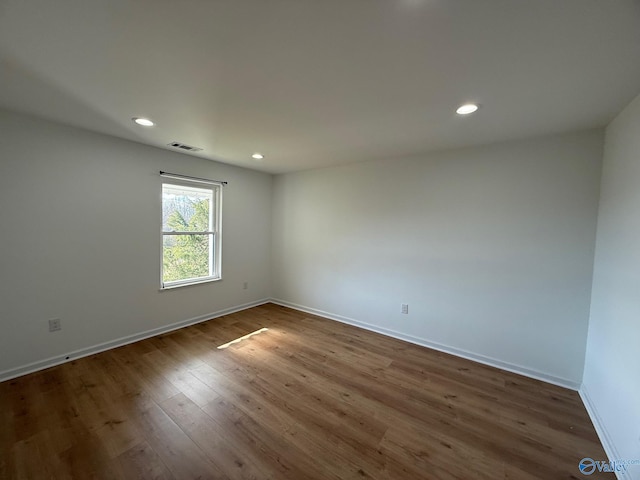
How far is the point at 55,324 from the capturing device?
255 centimetres

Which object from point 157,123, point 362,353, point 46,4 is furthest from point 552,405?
point 157,123

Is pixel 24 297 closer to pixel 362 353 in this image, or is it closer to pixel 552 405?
pixel 362 353

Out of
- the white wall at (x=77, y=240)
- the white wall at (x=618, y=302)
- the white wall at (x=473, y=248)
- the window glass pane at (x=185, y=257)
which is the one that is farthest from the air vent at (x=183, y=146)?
the white wall at (x=618, y=302)

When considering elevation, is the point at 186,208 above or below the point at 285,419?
above

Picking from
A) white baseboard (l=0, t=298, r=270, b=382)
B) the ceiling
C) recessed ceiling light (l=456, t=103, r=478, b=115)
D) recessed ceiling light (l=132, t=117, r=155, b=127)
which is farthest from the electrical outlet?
recessed ceiling light (l=456, t=103, r=478, b=115)

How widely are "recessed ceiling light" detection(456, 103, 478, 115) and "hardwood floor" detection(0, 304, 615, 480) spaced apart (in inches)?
93.0

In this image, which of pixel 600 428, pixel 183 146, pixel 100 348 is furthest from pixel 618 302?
pixel 100 348

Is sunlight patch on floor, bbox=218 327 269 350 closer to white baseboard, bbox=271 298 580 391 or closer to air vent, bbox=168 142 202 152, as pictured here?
white baseboard, bbox=271 298 580 391

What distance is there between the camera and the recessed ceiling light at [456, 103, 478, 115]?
6.31 ft

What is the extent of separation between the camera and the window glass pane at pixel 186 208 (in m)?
3.40

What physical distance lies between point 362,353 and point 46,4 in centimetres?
338

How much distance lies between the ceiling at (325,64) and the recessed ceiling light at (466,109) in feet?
0.17

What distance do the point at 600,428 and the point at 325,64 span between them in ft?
10.1

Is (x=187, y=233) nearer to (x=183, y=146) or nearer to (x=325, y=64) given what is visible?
(x=183, y=146)
